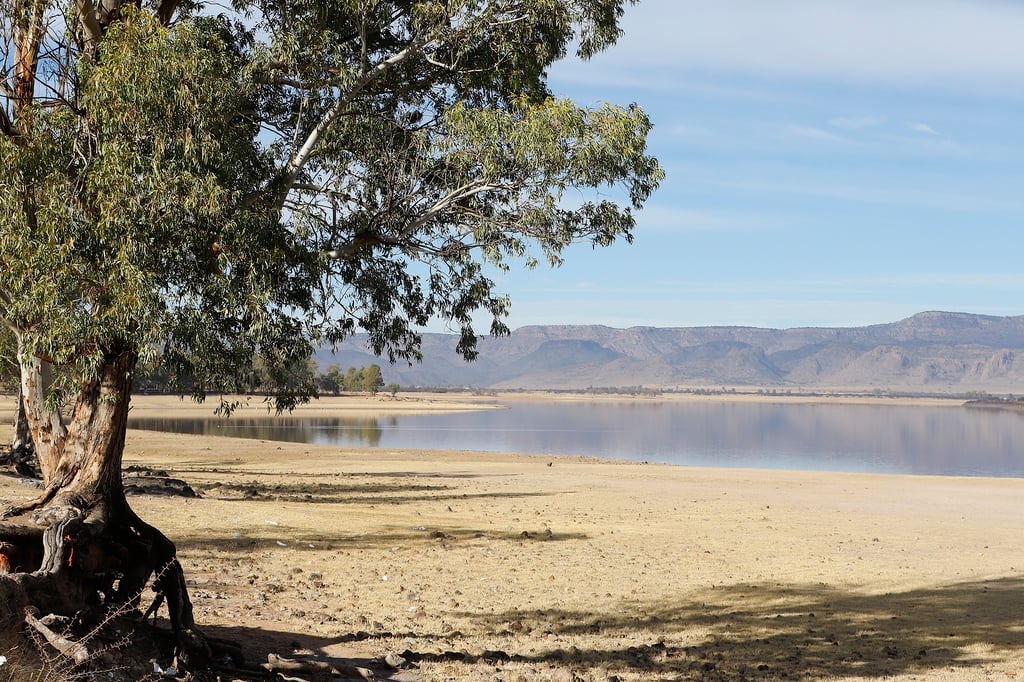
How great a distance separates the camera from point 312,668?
8125 millimetres

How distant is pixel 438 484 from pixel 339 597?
16998 mm

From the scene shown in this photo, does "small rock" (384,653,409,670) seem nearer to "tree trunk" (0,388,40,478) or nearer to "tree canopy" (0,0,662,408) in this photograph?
"tree canopy" (0,0,662,408)

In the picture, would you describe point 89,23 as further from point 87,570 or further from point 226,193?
point 87,570

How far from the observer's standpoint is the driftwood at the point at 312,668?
8.00m

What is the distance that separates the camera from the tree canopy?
8961mm

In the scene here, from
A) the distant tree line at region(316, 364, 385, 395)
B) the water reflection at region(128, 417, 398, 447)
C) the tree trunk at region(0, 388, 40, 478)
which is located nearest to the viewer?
the tree trunk at region(0, 388, 40, 478)

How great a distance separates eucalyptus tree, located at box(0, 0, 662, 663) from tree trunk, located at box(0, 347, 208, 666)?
2 cm

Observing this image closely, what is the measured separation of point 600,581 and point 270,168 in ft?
23.0

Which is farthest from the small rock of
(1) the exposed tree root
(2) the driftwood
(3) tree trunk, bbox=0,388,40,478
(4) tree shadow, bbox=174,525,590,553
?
(3) tree trunk, bbox=0,388,40,478

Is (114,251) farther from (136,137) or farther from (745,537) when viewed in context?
(745,537)

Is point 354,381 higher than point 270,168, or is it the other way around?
point 270,168

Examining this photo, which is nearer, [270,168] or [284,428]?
[270,168]

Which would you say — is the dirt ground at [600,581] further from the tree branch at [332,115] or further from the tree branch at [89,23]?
the tree branch at [89,23]

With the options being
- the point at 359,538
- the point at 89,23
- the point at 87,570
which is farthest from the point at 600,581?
the point at 89,23
